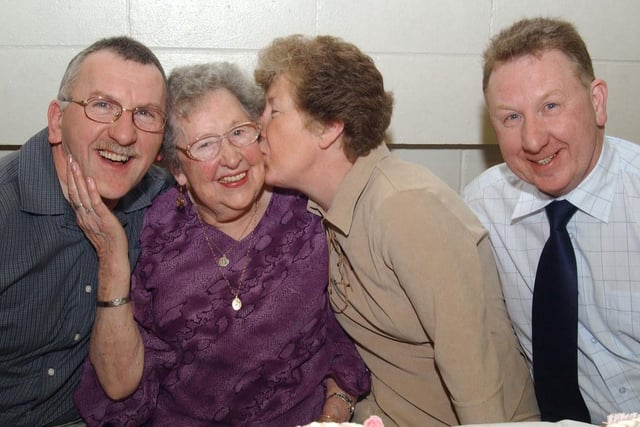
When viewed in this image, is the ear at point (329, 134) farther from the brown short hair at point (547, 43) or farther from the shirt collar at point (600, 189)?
the shirt collar at point (600, 189)

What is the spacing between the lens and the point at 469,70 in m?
2.56

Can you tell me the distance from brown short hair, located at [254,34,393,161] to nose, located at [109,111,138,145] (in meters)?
0.47

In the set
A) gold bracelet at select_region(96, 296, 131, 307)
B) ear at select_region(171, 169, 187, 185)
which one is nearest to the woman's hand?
gold bracelet at select_region(96, 296, 131, 307)

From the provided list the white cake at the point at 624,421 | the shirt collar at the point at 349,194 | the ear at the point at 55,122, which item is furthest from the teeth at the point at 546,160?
the ear at the point at 55,122

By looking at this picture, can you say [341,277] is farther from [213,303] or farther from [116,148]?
[116,148]

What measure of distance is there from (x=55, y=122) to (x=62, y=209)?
260 mm

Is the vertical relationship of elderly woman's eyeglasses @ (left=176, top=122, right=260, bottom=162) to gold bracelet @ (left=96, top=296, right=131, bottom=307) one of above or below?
above

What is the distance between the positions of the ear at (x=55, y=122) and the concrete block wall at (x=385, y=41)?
0.65 meters

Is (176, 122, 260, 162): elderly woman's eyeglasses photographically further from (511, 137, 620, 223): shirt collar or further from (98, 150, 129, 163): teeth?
A: (511, 137, 620, 223): shirt collar

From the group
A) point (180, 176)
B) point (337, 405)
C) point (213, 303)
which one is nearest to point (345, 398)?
point (337, 405)

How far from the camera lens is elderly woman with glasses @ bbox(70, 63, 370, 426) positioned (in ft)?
5.97

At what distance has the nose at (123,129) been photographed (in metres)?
1.71

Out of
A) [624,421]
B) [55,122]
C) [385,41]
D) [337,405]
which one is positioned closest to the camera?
[624,421]

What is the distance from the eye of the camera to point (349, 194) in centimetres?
175
